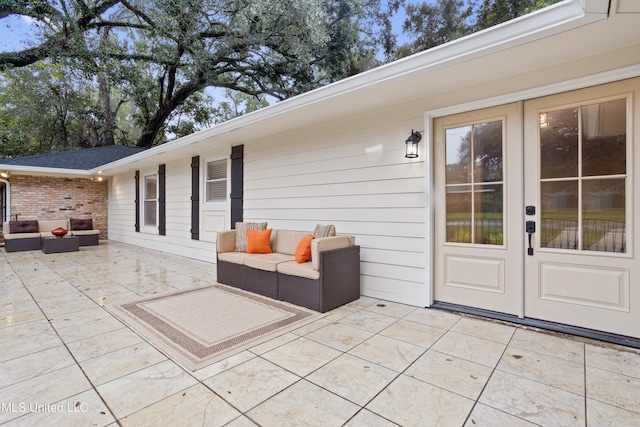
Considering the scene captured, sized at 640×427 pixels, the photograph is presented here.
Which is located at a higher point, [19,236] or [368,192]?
[368,192]

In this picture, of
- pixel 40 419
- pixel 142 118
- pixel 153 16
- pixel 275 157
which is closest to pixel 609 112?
pixel 275 157

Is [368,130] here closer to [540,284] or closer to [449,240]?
[449,240]

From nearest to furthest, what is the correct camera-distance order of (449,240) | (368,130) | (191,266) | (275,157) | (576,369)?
(576,369)
(449,240)
(368,130)
(275,157)
(191,266)

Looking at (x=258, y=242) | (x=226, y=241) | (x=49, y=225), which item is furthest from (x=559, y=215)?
(x=49, y=225)

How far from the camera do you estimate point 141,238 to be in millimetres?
8883

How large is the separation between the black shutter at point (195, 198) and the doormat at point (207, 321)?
2771mm

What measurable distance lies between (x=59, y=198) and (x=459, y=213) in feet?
38.9

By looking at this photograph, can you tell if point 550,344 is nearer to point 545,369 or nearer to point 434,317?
point 545,369

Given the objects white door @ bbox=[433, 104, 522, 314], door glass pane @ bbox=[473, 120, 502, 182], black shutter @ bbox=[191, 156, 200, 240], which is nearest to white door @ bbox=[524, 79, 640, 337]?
white door @ bbox=[433, 104, 522, 314]

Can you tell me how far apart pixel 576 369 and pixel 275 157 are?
434 centimetres

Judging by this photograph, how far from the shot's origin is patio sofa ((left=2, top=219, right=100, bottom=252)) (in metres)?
8.04

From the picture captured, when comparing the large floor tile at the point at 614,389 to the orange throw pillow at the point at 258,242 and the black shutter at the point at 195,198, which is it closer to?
the orange throw pillow at the point at 258,242

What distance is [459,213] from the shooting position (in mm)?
3324

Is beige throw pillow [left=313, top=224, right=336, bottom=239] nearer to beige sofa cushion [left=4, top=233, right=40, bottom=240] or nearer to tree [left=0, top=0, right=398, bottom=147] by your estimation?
tree [left=0, top=0, right=398, bottom=147]
